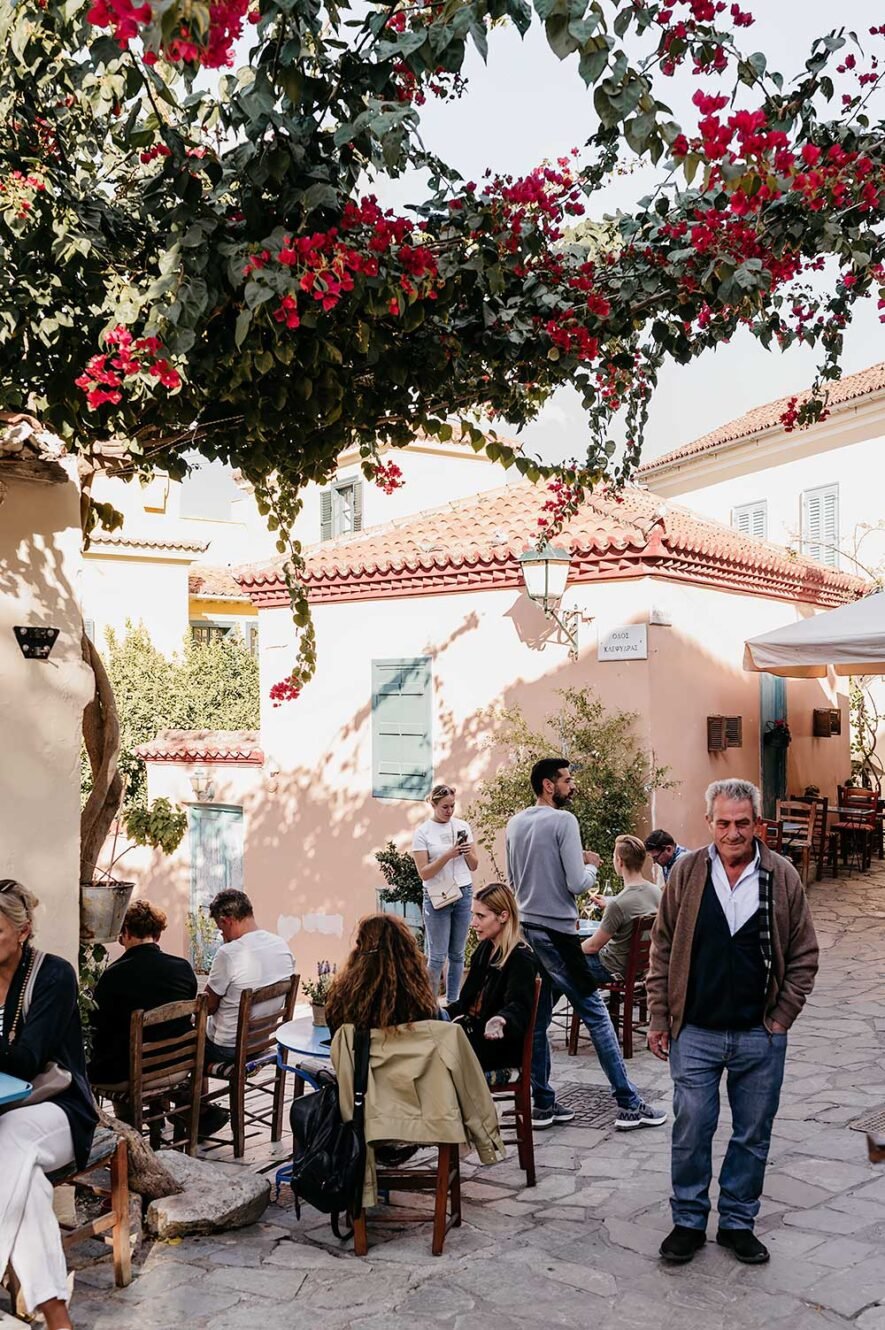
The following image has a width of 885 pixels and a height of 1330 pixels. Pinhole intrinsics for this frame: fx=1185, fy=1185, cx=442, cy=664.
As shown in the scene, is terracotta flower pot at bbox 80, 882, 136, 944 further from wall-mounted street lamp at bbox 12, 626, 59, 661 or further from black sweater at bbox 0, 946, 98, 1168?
black sweater at bbox 0, 946, 98, 1168

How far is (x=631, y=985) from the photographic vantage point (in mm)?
7637

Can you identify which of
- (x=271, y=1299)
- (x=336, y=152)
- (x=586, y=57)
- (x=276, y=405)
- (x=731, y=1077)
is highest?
(x=336, y=152)

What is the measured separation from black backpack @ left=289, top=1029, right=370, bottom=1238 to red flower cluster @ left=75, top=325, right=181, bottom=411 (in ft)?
8.69

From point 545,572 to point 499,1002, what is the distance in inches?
256

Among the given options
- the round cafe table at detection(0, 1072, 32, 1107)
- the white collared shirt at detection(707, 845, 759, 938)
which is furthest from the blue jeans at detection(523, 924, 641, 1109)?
the round cafe table at detection(0, 1072, 32, 1107)

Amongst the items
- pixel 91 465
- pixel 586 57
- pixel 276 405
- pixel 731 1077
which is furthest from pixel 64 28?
pixel 731 1077

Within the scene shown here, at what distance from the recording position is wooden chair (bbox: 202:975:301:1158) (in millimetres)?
6312

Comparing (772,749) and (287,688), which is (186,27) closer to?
(287,688)

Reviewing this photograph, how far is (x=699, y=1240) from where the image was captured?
463 cm

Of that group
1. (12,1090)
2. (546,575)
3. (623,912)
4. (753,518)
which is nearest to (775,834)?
(546,575)

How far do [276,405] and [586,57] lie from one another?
2.07 m

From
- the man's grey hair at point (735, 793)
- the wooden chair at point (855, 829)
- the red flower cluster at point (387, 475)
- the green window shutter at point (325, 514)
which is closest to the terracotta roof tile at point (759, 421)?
the green window shutter at point (325, 514)

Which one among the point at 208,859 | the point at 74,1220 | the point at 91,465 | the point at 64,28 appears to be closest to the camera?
the point at 64,28

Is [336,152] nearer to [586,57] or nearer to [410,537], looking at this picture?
[586,57]
